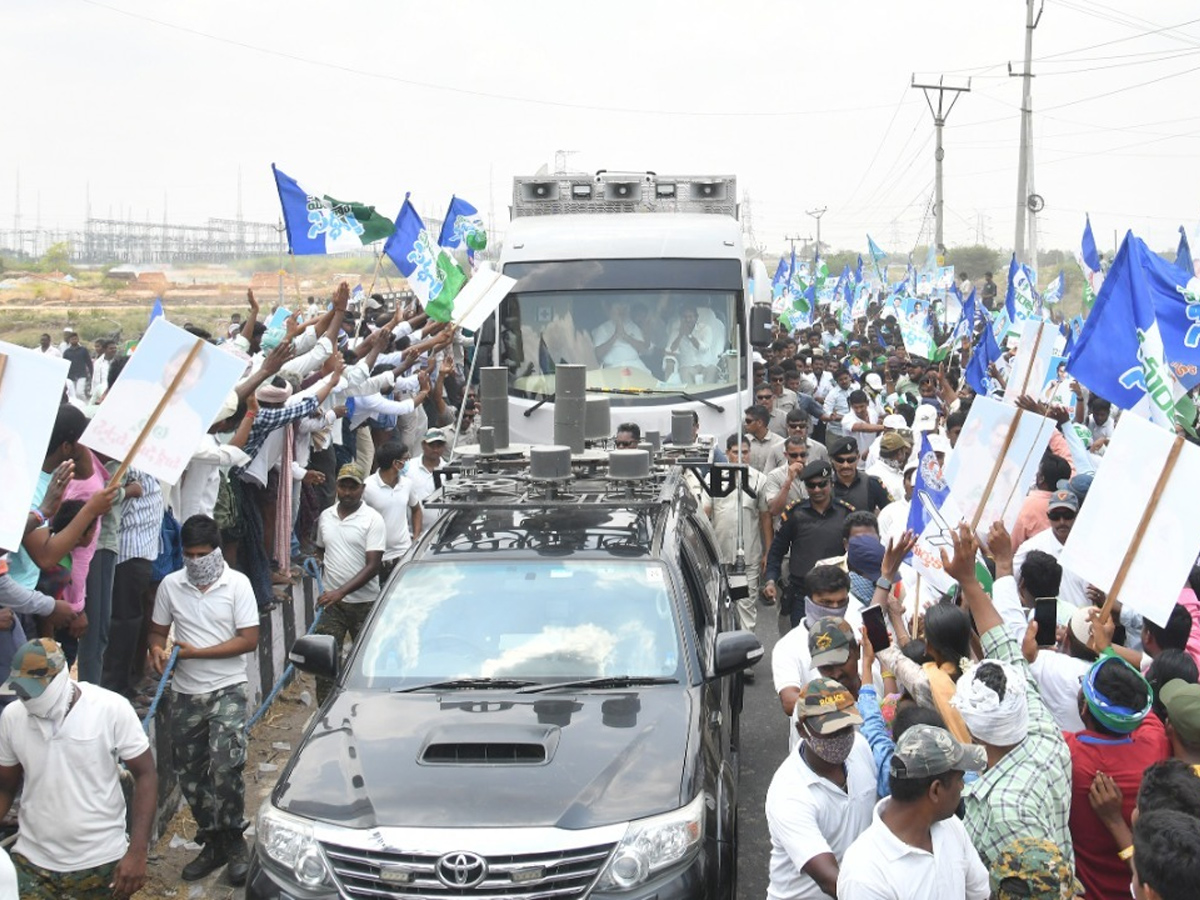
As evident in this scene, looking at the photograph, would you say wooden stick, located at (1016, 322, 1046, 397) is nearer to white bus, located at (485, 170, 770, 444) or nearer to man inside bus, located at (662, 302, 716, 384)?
white bus, located at (485, 170, 770, 444)

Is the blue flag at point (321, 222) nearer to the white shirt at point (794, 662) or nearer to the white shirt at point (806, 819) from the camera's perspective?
the white shirt at point (794, 662)

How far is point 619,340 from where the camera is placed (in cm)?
1405

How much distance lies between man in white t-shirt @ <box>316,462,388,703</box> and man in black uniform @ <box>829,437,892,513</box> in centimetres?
320

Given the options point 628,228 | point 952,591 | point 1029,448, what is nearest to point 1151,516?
point 1029,448

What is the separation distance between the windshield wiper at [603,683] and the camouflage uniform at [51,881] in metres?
1.91

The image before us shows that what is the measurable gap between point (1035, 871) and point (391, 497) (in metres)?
6.45

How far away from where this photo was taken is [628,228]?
14406 millimetres

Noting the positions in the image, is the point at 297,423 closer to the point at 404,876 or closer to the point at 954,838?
the point at 404,876

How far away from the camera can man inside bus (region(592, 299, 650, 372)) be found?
46.0 feet

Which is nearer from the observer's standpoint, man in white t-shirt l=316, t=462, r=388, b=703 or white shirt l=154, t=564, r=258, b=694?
white shirt l=154, t=564, r=258, b=694

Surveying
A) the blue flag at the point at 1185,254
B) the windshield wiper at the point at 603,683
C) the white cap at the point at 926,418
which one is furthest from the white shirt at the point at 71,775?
the blue flag at the point at 1185,254

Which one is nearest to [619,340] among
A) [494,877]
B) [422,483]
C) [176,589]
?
[422,483]

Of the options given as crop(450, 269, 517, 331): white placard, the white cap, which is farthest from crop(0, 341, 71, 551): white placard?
the white cap

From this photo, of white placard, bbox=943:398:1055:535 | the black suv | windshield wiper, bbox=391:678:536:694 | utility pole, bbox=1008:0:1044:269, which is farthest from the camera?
utility pole, bbox=1008:0:1044:269
